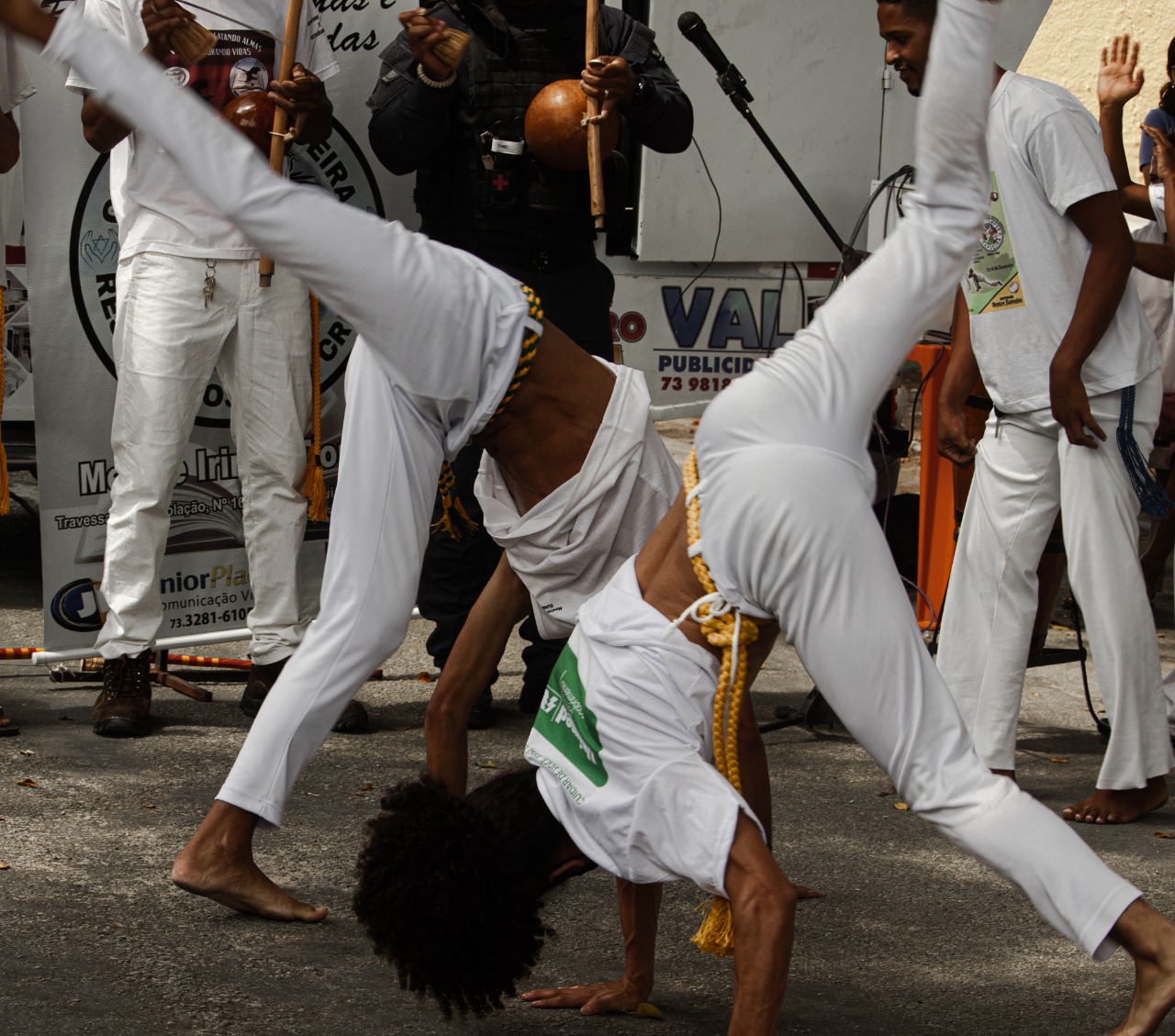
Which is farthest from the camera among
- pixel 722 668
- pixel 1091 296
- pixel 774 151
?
pixel 774 151

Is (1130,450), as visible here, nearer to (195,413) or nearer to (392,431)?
(392,431)

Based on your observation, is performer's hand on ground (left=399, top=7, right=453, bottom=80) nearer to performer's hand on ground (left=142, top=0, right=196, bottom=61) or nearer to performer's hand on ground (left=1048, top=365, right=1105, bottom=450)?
performer's hand on ground (left=142, top=0, right=196, bottom=61)

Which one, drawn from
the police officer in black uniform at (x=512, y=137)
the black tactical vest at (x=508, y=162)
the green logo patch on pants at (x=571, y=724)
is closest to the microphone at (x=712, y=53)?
the police officer in black uniform at (x=512, y=137)

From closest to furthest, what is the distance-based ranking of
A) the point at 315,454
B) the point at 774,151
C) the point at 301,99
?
the point at 301,99, the point at 315,454, the point at 774,151

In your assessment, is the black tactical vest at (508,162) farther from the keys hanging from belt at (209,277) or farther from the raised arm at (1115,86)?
the raised arm at (1115,86)

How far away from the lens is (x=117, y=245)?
5543 mm

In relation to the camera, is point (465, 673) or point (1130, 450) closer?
point (465, 673)

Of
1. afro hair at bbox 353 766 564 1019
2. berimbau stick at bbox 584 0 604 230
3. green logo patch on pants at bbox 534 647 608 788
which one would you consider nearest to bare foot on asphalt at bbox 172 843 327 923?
afro hair at bbox 353 766 564 1019

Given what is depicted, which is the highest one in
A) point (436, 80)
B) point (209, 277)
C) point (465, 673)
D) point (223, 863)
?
point (436, 80)

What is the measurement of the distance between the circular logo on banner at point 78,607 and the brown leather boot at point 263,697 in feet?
1.99

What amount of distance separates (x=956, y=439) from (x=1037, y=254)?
69 cm

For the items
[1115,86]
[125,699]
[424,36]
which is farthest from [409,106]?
[1115,86]

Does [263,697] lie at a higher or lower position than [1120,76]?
lower

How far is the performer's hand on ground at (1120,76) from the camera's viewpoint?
5.11 m
